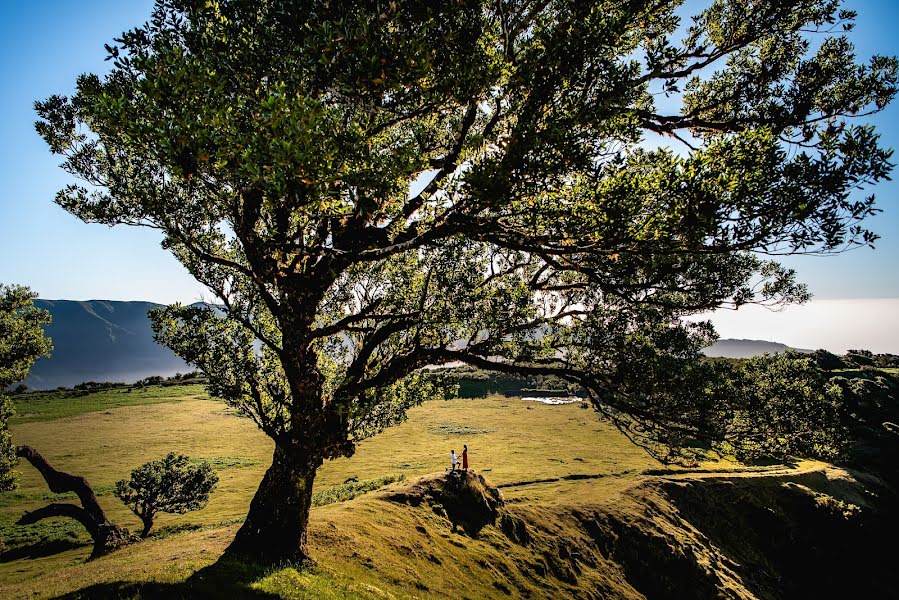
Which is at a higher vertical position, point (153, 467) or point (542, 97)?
point (542, 97)

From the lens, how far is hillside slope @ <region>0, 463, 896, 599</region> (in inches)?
555

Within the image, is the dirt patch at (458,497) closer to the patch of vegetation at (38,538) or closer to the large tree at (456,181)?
the large tree at (456,181)

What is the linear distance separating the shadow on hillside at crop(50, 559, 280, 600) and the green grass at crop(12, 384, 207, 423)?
12605 cm

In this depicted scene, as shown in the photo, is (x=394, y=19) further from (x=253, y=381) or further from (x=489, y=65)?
(x=253, y=381)

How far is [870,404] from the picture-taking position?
253ft

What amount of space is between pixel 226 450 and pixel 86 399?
76.7 metres

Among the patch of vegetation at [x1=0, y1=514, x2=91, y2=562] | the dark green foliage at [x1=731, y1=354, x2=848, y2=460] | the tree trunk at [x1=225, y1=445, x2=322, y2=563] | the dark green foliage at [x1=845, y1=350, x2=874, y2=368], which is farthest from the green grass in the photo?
the dark green foliage at [x1=845, y1=350, x2=874, y2=368]

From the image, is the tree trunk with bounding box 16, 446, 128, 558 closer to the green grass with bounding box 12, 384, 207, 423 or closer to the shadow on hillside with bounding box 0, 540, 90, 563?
the shadow on hillside with bounding box 0, 540, 90, 563

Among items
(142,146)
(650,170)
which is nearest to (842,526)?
(650,170)

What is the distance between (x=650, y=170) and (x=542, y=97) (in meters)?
3.43

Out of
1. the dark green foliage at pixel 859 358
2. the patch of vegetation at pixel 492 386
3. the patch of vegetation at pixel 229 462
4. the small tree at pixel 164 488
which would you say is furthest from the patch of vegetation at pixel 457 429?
the dark green foliage at pixel 859 358

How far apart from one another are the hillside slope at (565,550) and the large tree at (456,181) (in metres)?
3.19

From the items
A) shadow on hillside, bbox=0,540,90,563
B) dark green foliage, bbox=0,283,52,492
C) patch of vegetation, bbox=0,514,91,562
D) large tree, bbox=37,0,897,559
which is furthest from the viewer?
patch of vegetation, bbox=0,514,91,562

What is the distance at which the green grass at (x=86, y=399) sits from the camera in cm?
10604
